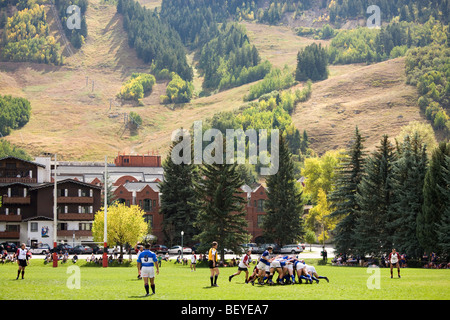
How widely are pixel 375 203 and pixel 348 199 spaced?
5.97 m

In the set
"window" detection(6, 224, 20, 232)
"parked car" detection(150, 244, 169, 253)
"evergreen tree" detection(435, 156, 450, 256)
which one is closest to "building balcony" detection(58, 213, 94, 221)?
"window" detection(6, 224, 20, 232)

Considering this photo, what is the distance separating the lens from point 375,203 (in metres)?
71.9

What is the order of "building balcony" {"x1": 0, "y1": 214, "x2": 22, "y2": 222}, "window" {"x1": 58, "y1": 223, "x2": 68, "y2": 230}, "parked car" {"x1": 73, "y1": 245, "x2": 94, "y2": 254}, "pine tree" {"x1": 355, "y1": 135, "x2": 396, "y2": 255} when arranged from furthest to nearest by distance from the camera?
1. "window" {"x1": 58, "y1": 223, "x2": 68, "y2": 230}
2. "building balcony" {"x1": 0, "y1": 214, "x2": 22, "y2": 222}
3. "parked car" {"x1": 73, "y1": 245, "x2": 94, "y2": 254}
4. "pine tree" {"x1": 355, "y1": 135, "x2": 396, "y2": 255}

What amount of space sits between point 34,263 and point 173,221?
103ft

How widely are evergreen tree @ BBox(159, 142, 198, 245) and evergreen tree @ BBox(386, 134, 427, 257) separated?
34.9 metres

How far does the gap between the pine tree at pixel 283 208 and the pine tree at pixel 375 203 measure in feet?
76.6

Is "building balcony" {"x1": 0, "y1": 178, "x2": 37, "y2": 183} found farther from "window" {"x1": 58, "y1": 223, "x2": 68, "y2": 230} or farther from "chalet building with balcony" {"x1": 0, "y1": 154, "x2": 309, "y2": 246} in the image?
"window" {"x1": 58, "y1": 223, "x2": 68, "y2": 230}

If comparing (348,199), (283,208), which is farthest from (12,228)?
(348,199)

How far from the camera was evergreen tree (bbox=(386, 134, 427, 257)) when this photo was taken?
2635 inches

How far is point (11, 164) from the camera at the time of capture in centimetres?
11038
